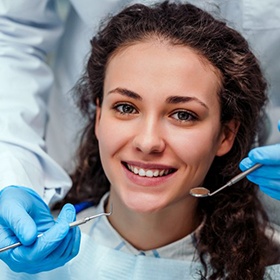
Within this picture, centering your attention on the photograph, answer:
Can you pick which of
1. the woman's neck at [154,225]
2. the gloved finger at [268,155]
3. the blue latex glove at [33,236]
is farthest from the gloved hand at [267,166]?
the blue latex glove at [33,236]

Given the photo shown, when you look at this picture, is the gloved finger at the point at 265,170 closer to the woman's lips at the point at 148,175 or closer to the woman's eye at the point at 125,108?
the woman's lips at the point at 148,175

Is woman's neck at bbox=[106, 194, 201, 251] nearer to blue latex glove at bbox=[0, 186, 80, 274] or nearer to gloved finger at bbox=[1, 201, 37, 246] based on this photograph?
blue latex glove at bbox=[0, 186, 80, 274]

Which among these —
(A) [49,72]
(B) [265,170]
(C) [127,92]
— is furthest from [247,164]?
(A) [49,72]

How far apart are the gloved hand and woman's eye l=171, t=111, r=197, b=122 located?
0.72 ft

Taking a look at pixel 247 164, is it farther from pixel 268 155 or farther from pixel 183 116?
pixel 183 116

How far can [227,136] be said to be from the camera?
196 cm

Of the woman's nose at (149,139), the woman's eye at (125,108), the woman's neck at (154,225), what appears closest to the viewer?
the woman's nose at (149,139)

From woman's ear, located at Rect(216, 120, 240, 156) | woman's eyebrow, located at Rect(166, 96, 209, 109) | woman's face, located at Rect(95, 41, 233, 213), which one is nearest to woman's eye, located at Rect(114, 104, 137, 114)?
A: woman's face, located at Rect(95, 41, 233, 213)

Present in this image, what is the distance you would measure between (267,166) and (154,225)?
17.3 inches

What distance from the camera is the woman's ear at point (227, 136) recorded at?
6.36ft

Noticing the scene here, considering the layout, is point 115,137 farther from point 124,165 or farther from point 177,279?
point 177,279

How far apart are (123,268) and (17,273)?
297mm

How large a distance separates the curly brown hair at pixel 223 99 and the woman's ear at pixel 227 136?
0.02m

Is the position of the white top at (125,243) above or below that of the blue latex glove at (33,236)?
below
